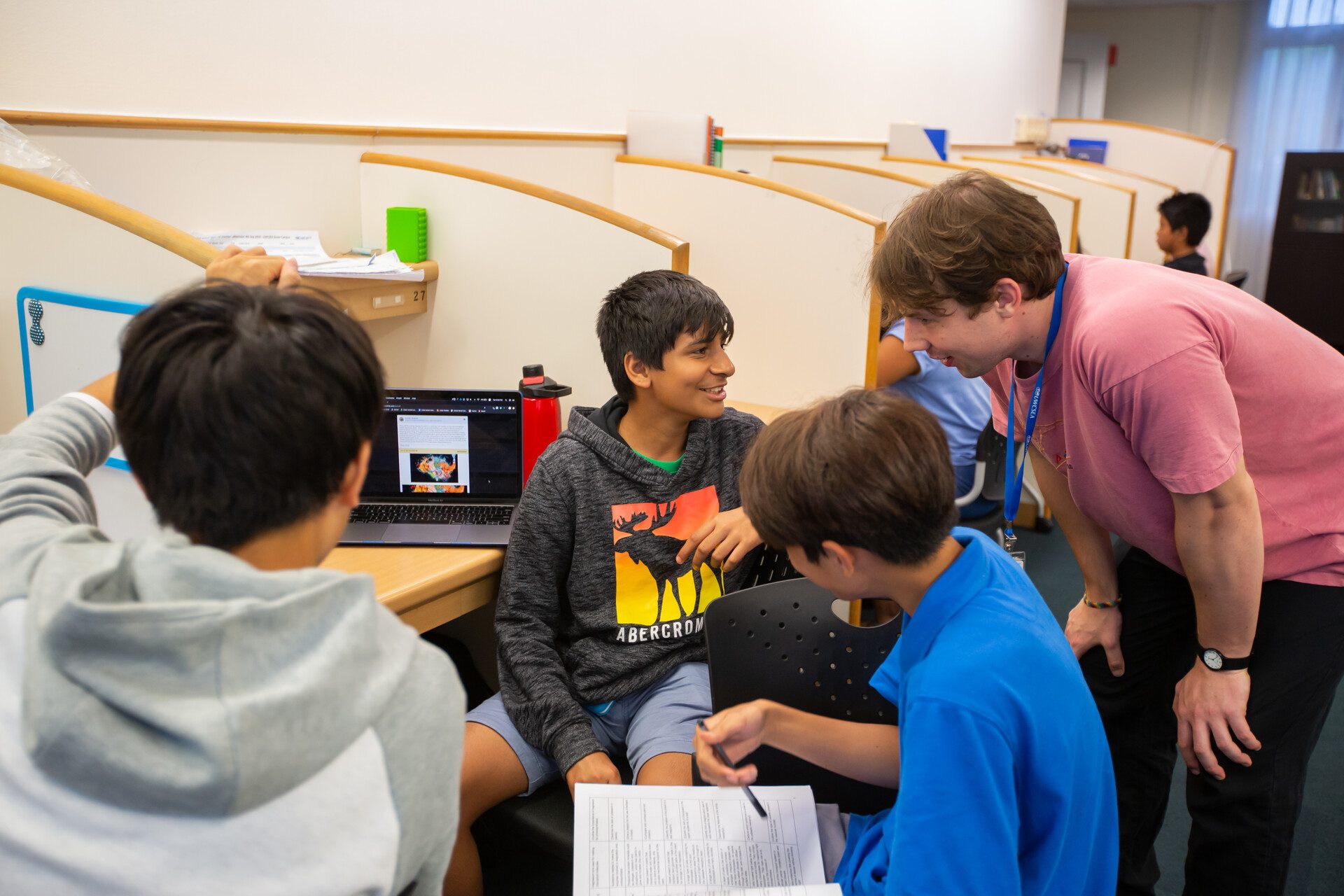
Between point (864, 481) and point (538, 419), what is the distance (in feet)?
2.79

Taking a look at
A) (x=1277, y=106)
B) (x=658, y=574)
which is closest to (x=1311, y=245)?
(x=1277, y=106)

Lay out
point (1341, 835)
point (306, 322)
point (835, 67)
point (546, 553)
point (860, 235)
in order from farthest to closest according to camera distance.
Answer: point (835, 67) < point (860, 235) < point (1341, 835) < point (546, 553) < point (306, 322)

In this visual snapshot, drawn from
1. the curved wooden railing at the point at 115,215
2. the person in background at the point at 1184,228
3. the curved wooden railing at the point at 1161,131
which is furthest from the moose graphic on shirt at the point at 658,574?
the curved wooden railing at the point at 1161,131

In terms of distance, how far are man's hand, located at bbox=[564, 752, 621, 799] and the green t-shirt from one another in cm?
46

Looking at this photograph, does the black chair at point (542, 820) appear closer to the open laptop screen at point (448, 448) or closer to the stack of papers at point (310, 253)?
the open laptop screen at point (448, 448)

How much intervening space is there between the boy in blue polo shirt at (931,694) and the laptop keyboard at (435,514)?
71 cm

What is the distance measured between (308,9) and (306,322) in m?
1.70

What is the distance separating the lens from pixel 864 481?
940 millimetres

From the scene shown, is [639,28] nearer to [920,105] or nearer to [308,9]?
[308,9]

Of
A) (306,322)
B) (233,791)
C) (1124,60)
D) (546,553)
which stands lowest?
(546,553)

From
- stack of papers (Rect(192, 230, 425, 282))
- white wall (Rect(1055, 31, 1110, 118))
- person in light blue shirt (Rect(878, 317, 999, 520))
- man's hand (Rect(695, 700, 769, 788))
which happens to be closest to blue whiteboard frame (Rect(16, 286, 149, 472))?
stack of papers (Rect(192, 230, 425, 282))

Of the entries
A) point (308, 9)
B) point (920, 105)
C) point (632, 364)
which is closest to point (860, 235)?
point (632, 364)

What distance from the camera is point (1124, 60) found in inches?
329

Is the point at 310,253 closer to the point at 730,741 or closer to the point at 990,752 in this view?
the point at 730,741
